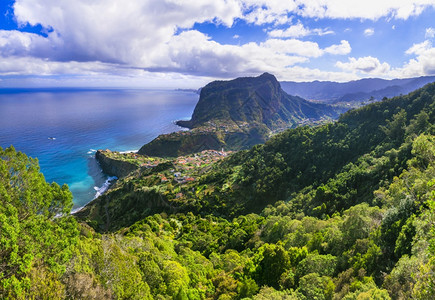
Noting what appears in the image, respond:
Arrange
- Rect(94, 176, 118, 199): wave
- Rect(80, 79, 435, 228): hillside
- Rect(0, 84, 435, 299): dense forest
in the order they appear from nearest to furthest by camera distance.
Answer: Rect(0, 84, 435, 299): dense forest → Rect(80, 79, 435, 228): hillside → Rect(94, 176, 118, 199): wave

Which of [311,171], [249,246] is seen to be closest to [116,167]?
[311,171]

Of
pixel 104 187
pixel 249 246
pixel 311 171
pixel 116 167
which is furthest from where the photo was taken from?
pixel 116 167

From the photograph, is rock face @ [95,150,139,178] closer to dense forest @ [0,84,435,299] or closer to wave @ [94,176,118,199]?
wave @ [94,176,118,199]

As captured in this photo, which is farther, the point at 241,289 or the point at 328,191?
the point at 328,191

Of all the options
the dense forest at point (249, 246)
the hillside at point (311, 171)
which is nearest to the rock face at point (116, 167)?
the hillside at point (311, 171)

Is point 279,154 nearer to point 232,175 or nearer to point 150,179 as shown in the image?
point 232,175

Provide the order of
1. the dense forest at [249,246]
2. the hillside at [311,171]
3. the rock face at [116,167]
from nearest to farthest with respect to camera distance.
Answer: the dense forest at [249,246] < the hillside at [311,171] < the rock face at [116,167]

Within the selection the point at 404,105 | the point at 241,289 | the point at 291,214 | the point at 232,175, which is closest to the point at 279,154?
the point at 232,175

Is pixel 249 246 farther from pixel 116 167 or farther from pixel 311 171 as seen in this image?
pixel 116 167

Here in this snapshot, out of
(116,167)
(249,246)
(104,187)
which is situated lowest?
(104,187)

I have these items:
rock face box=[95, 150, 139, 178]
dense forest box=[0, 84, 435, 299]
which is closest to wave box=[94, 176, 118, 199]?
rock face box=[95, 150, 139, 178]

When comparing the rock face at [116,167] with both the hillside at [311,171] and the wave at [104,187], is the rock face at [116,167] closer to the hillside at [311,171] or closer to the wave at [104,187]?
the wave at [104,187]
